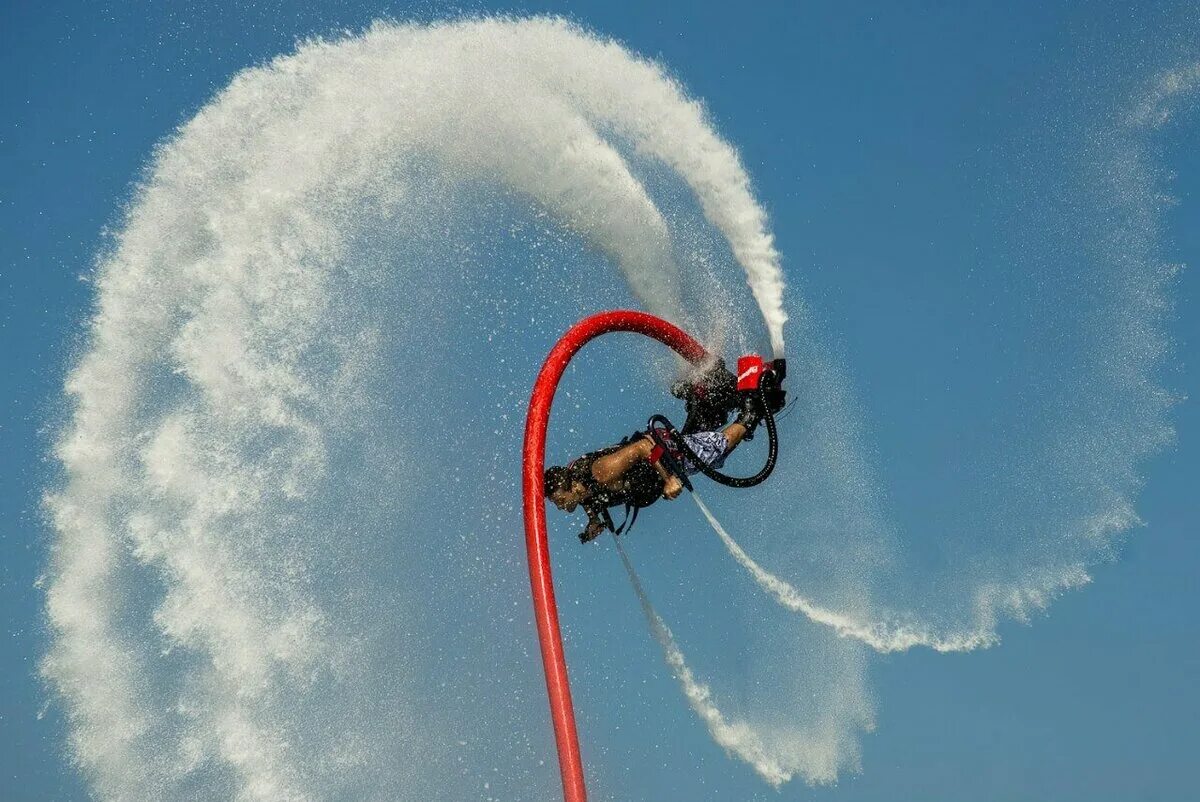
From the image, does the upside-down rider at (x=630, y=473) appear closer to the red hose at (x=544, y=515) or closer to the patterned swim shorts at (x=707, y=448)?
the patterned swim shorts at (x=707, y=448)

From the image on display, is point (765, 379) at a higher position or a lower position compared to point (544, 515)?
higher

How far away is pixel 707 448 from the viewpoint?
2083 centimetres

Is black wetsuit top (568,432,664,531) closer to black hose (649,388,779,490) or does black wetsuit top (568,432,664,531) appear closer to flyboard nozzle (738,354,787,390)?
black hose (649,388,779,490)

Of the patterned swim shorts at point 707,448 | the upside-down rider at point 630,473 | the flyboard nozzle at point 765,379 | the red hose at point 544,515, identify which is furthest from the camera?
the flyboard nozzle at point 765,379

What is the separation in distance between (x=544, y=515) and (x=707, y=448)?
441 centimetres

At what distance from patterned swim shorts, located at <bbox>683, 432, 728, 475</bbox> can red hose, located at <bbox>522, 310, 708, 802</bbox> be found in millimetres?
2750

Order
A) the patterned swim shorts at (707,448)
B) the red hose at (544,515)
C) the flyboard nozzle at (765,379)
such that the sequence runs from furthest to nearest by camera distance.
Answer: the flyboard nozzle at (765,379)
the patterned swim shorts at (707,448)
the red hose at (544,515)

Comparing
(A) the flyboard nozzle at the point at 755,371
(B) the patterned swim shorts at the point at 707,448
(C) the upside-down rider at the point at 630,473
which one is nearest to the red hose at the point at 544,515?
(C) the upside-down rider at the point at 630,473

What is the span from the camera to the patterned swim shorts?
66.4ft

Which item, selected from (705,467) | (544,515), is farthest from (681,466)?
(544,515)

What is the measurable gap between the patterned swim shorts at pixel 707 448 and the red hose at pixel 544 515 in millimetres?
2750

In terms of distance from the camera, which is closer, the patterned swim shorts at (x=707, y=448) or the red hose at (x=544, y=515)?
the red hose at (x=544, y=515)

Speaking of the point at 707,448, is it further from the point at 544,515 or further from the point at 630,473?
the point at 544,515

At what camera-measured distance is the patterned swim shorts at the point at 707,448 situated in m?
20.2
